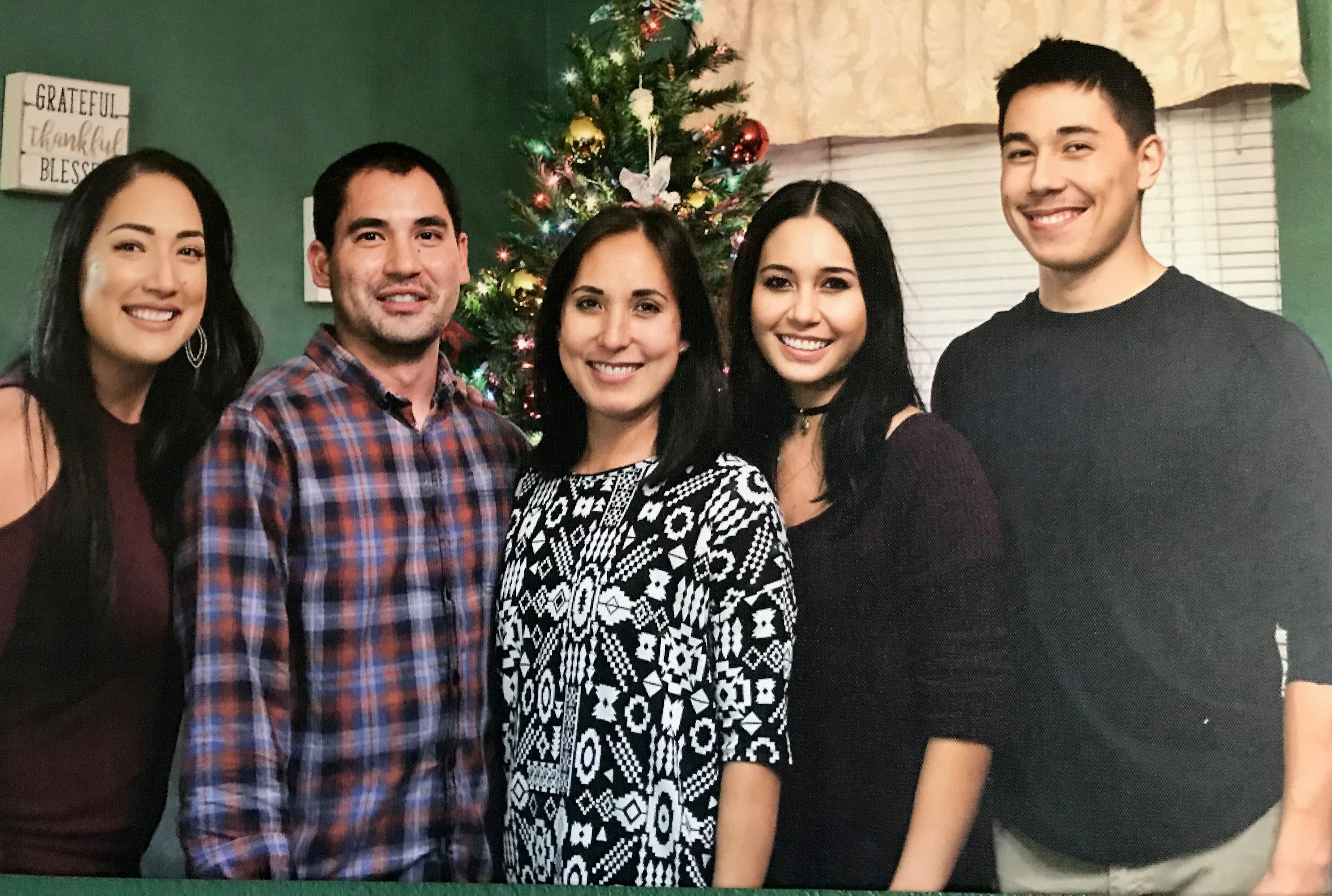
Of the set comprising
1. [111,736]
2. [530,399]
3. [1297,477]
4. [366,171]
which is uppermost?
[366,171]

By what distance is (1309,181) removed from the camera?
4.84ft

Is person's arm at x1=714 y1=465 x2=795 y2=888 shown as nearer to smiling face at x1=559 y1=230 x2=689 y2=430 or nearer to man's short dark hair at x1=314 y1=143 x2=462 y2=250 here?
A: smiling face at x1=559 y1=230 x2=689 y2=430

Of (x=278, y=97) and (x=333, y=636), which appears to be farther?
(x=278, y=97)

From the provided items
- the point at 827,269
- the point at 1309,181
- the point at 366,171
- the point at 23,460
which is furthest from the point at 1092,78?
the point at 23,460

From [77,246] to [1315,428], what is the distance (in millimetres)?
1755

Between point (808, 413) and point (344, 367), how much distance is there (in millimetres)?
652

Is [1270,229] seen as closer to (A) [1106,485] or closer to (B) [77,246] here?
(A) [1106,485]

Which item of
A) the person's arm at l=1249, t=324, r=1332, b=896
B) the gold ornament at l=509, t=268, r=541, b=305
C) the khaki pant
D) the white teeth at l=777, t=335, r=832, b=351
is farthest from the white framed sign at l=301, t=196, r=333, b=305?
the person's arm at l=1249, t=324, r=1332, b=896

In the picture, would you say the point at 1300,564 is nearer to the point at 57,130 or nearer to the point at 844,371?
the point at 844,371

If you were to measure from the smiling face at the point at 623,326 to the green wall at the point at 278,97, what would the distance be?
0.60 feet

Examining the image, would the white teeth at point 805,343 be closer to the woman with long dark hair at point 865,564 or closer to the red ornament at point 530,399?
the woman with long dark hair at point 865,564

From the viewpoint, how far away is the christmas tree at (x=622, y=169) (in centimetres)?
152

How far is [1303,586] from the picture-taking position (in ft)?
4.77

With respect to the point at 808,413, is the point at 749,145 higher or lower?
higher
